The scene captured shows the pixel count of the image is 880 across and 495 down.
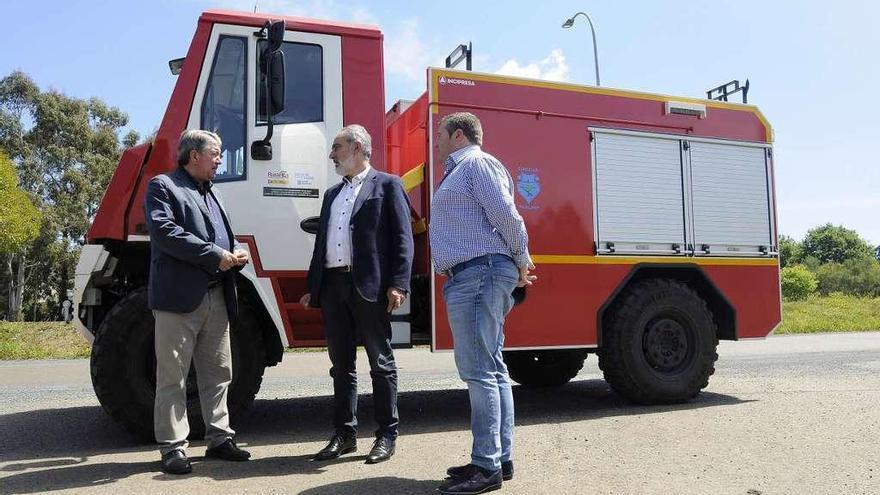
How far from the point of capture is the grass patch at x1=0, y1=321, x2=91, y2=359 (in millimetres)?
13648

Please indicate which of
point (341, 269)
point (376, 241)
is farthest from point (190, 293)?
point (376, 241)

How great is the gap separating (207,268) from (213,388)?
768mm

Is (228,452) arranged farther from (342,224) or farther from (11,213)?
(11,213)

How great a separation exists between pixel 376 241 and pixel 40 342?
14.5 m

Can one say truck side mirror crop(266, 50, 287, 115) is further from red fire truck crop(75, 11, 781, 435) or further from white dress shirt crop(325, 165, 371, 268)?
white dress shirt crop(325, 165, 371, 268)

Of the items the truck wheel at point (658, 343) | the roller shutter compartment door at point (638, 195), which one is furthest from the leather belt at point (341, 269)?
the truck wheel at point (658, 343)

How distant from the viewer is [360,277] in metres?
4.07

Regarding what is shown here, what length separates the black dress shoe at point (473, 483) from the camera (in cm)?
333

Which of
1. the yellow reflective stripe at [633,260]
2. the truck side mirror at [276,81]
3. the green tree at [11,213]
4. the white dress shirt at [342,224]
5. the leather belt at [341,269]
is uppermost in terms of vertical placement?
the green tree at [11,213]

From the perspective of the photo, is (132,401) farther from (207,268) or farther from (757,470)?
(757,470)

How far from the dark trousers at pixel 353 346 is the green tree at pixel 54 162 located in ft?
111

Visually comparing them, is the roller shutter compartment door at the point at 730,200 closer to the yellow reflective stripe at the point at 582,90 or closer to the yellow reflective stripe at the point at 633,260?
the yellow reflective stripe at the point at 633,260

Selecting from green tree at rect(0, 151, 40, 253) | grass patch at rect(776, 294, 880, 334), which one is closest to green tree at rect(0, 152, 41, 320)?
green tree at rect(0, 151, 40, 253)

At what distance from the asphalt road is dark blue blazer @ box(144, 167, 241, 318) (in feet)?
3.25
